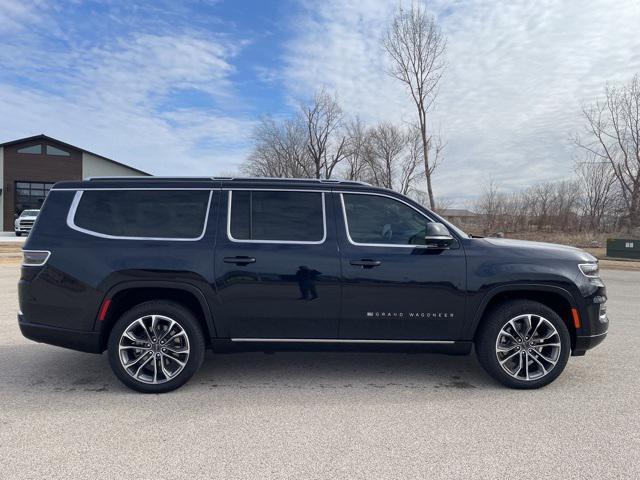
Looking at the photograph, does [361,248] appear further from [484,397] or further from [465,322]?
[484,397]

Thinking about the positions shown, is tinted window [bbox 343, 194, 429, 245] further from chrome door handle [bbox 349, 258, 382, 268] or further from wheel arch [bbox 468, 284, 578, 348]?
wheel arch [bbox 468, 284, 578, 348]

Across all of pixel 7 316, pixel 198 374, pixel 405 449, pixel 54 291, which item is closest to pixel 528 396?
pixel 405 449

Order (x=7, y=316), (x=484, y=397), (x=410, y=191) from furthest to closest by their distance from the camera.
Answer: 1. (x=410, y=191)
2. (x=7, y=316)
3. (x=484, y=397)

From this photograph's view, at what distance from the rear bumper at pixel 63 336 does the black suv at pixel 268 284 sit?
0.5 inches

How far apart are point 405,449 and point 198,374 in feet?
7.60

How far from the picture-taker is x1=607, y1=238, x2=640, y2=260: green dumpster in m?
17.2

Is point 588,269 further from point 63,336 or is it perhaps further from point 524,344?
point 63,336

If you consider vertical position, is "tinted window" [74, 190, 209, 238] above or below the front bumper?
above

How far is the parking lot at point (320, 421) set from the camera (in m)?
2.64

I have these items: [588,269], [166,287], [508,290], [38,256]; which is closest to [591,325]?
[588,269]

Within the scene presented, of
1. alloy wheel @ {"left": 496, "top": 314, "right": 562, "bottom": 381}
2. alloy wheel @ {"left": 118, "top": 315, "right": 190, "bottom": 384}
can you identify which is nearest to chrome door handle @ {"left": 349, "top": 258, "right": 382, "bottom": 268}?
alloy wheel @ {"left": 496, "top": 314, "right": 562, "bottom": 381}

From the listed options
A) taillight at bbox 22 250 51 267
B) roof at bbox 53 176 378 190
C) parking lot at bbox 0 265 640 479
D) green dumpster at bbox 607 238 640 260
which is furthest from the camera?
green dumpster at bbox 607 238 640 260

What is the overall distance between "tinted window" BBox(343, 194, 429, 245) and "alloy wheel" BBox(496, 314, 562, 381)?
1199 millimetres

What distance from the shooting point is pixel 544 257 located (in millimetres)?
3863
